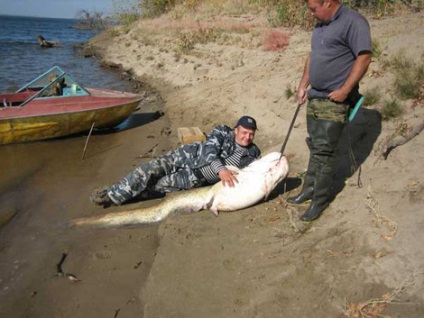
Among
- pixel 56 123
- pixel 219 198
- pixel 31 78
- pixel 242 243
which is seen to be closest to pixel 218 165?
pixel 219 198

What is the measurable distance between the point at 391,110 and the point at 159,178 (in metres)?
3.51

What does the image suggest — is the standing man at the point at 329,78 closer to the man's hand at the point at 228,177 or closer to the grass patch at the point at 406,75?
the man's hand at the point at 228,177

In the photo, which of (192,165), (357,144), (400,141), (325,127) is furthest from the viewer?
(357,144)

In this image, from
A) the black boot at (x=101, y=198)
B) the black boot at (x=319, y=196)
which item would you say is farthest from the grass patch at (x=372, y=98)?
the black boot at (x=101, y=198)

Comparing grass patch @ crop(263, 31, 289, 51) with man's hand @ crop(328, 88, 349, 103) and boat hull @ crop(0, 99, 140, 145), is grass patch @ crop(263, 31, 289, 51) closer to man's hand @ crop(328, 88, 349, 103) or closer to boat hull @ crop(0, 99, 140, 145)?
→ boat hull @ crop(0, 99, 140, 145)

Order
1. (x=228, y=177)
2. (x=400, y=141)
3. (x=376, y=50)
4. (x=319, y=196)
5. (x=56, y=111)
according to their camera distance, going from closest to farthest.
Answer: (x=319, y=196)
(x=228, y=177)
(x=400, y=141)
(x=376, y=50)
(x=56, y=111)

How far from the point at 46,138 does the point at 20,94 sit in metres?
1.56

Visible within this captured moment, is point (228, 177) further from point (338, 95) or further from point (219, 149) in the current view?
point (338, 95)

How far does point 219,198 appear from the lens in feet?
16.1

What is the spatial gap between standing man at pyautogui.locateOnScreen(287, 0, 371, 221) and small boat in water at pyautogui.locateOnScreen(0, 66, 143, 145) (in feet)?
18.5

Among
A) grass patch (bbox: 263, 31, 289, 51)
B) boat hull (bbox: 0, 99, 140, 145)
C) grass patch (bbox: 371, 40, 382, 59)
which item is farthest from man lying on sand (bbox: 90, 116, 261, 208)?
grass patch (bbox: 263, 31, 289, 51)

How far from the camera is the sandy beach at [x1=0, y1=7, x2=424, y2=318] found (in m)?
3.37

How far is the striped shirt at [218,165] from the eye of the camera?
4.92m

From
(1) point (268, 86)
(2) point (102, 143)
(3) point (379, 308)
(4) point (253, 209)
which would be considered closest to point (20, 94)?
(2) point (102, 143)
